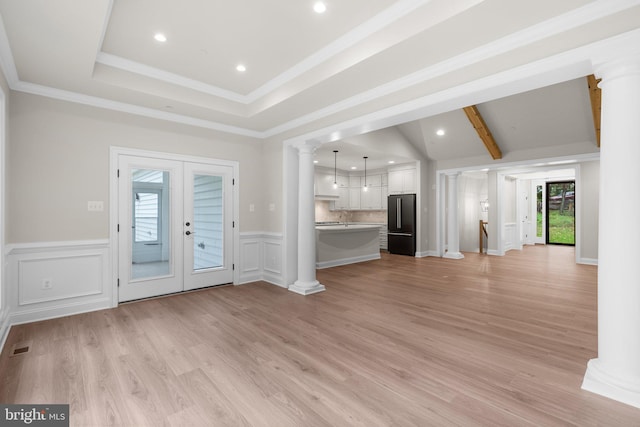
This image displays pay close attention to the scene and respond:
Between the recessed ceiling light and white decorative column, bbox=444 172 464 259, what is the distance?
7.04 meters

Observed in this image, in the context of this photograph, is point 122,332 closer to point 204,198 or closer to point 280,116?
point 204,198

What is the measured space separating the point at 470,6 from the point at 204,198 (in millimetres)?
4156

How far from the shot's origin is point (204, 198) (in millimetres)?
4867

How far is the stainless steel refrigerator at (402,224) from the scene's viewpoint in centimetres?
852

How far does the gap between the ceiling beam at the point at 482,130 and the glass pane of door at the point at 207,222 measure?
5.01m

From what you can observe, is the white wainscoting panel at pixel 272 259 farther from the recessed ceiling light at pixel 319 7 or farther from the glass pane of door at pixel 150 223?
the recessed ceiling light at pixel 319 7

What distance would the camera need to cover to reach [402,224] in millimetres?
8711

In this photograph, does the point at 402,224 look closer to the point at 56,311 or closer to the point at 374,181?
the point at 374,181

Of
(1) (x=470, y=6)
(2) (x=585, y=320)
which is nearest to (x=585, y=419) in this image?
(2) (x=585, y=320)

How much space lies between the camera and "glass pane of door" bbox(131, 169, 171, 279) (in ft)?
13.9

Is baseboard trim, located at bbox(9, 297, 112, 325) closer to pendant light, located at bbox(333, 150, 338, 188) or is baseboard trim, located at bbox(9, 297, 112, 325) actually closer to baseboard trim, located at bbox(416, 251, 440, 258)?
pendant light, located at bbox(333, 150, 338, 188)

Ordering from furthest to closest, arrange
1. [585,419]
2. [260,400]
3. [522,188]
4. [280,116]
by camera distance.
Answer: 1. [522,188]
2. [280,116]
3. [260,400]
4. [585,419]

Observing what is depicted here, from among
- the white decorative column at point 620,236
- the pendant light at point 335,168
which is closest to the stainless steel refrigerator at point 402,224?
the pendant light at point 335,168

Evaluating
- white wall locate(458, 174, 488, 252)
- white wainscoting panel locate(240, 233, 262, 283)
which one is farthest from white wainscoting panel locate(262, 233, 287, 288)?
white wall locate(458, 174, 488, 252)
